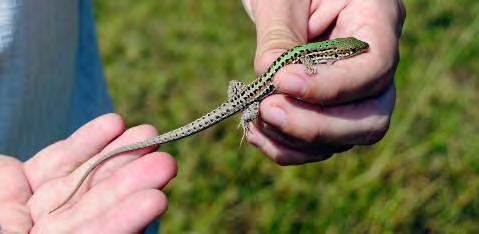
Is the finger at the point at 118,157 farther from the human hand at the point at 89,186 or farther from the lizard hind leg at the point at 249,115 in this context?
the lizard hind leg at the point at 249,115

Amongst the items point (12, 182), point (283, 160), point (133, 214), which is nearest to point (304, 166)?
point (283, 160)

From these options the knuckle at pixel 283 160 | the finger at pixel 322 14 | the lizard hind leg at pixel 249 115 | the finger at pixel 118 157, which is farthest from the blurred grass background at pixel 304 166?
the finger at pixel 118 157

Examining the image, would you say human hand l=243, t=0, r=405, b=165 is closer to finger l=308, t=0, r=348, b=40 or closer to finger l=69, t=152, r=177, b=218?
finger l=308, t=0, r=348, b=40

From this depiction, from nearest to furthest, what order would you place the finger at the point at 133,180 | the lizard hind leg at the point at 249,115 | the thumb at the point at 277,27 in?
1. the finger at the point at 133,180
2. the thumb at the point at 277,27
3. the lizard hind leg at the point at 249,115

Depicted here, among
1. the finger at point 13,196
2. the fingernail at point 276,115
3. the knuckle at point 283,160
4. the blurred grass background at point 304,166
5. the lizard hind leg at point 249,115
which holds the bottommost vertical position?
the blurred grass background at point 304,166

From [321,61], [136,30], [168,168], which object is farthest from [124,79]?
[168,168]

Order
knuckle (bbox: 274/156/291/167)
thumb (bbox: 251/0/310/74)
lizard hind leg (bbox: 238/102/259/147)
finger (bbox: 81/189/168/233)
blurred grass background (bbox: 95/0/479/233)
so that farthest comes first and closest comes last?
blurred grass background (bbox: 95/0/479/233), lizard hind leg (bbox: 238/102/259/147), knuckle (bbox: 274/156/291/167), thumb (bbox: 251/0/310/74), finger (bbox: 81/189/168/233)

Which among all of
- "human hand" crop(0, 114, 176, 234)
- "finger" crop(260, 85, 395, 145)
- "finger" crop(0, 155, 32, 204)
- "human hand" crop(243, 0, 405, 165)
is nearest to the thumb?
"human hand" crop(243, 0, 405, 165)
